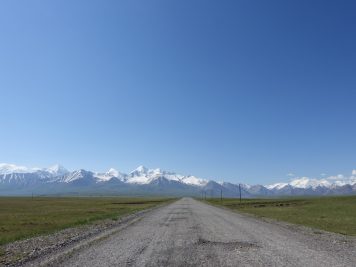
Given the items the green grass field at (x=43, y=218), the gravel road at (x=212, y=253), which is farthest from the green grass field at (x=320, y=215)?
the green grass field at (x=43, y=218)

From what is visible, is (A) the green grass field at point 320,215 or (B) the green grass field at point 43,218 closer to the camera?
(B) the green grass field at point 43,218

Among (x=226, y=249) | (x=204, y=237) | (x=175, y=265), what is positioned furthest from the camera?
(x=204, y=237)

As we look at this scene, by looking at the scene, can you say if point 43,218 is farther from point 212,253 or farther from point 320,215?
point 212,253

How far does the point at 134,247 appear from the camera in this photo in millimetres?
17281

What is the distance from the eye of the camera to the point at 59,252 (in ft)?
53.6

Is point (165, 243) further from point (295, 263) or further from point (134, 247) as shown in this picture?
point (295, 263)

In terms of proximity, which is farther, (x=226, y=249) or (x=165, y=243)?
(x=165, y=243)

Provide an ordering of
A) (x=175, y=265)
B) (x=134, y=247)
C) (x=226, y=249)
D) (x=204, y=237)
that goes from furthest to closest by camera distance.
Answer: (x=204, y=237)
(x=134, y=247)
(x=226, y=249)
(x=175, y=265)

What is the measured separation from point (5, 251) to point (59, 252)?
3.40 meters

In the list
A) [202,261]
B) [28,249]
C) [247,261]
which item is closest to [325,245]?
[247,261]

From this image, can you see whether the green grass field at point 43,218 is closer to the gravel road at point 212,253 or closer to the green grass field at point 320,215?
the gravel road at point 212,253

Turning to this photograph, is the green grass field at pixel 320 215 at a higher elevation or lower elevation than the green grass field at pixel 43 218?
higher

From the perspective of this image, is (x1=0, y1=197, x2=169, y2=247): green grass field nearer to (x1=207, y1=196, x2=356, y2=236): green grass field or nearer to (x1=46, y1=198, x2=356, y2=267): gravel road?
(x1=46, y1=198, x2=356, y2=267): gravel road

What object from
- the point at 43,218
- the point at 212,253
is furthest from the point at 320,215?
the point at 212,253
